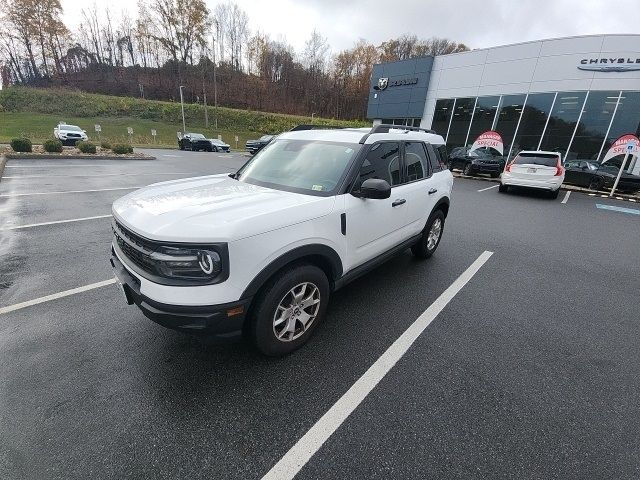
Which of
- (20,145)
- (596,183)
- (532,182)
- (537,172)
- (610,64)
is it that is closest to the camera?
(537,172)

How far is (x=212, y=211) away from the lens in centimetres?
219

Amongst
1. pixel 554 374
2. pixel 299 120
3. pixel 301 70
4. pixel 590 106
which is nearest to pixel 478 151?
pixel 590 106

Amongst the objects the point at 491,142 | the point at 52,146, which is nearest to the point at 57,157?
the point at 52,146

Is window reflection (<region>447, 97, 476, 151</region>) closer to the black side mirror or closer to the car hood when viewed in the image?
the black side mirror

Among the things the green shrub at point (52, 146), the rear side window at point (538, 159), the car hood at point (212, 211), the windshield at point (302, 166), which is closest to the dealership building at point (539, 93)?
the rear side window at point (538, 159)

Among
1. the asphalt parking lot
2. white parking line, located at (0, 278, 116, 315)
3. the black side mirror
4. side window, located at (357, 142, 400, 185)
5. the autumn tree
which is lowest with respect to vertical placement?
white parking line, located at (0, 278, 116, 315)

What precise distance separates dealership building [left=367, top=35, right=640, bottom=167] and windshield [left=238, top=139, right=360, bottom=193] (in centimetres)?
1966

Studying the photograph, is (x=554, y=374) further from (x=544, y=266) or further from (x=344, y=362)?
(x=544, y=266)

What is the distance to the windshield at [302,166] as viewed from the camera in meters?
2.86

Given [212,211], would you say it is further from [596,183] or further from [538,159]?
[596,183]

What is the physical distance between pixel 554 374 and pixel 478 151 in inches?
692

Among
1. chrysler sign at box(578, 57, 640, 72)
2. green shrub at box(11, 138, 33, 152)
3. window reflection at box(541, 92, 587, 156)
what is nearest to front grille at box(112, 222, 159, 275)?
green shrub at box(11, 138, 33, 152)

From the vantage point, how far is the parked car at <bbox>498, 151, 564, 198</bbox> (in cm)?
1055

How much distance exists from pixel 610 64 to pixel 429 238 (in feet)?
63.0
